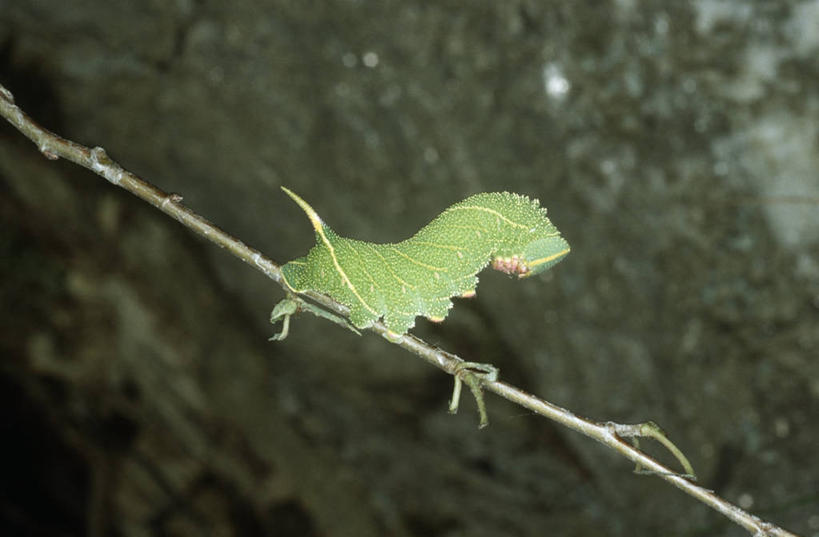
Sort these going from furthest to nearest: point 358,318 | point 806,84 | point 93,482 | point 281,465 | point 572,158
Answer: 1. point 281,465
2. point 93,482
3. point 572,158
4. point 806,84
5. point 358,318

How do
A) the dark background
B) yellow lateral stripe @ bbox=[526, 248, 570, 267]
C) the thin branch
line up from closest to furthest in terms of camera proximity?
the thin branch → yellow lateral stripe @ bbox=[526, 248, 570, 267] → the dark background

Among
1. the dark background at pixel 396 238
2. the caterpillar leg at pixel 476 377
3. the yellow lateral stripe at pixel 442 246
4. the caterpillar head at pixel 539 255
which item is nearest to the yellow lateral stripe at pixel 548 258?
the caterpillar head at pixel 539 255

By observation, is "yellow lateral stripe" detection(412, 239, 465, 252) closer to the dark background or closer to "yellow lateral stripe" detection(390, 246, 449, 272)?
"yellow lateral stripe" detection(390, 246, 449, 272)

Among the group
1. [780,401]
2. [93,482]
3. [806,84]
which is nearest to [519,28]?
[806,84]

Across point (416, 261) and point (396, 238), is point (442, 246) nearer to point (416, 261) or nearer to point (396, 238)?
point (416, 261)

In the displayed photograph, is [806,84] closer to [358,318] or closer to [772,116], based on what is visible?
[772,116]

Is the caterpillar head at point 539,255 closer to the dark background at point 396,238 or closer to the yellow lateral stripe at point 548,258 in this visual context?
the yellow lateral stripe at point 548,258

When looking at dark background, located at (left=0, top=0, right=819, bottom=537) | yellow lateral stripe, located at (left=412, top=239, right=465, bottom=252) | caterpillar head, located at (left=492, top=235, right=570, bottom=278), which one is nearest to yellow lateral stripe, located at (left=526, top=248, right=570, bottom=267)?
caterpillar head, located at (left=492, top=235, right=570, bottom=278)
